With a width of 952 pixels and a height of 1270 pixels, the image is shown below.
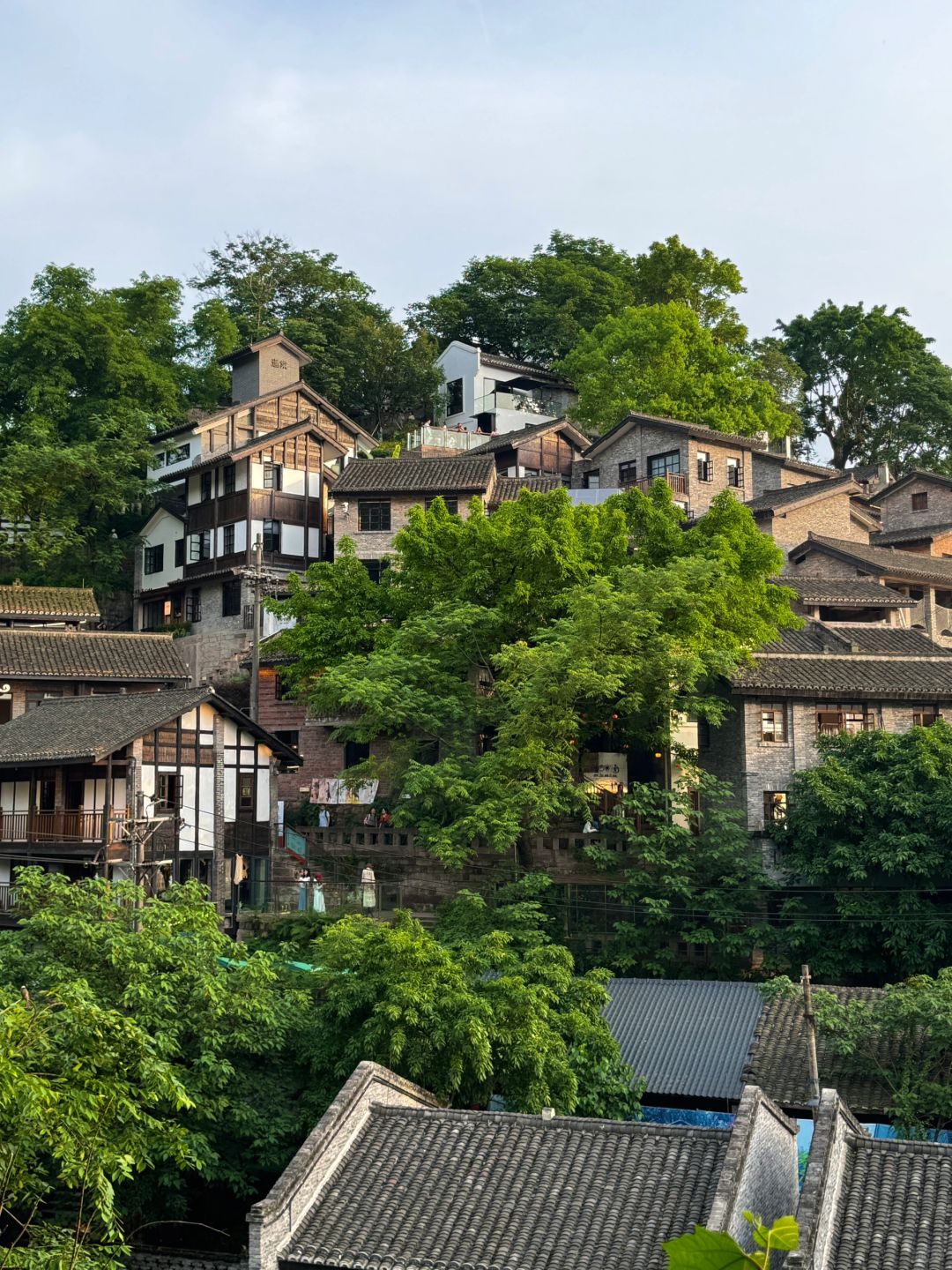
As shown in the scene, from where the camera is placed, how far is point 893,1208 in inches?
678

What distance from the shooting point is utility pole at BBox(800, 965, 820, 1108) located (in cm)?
2503

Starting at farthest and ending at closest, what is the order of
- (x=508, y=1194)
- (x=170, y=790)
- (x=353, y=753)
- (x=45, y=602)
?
1. (x=45, y=602)
2. (x=353, y=753)
3. (x=170, y=790)
4. (x=508, y=1194)

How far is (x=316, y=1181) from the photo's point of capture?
1808 cm

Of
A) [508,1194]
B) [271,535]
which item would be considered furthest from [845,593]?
[508,1194]

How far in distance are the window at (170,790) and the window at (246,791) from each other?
2.05m

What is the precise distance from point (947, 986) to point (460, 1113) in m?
11.0

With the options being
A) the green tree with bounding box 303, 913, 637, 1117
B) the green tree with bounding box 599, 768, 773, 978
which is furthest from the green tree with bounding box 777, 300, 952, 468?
the green tree with bounding box 303, 913, 637, 1117

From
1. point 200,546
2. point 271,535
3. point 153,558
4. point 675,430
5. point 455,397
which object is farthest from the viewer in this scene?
point 455,397

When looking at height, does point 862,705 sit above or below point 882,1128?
above

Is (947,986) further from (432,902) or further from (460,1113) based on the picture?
(432,902)

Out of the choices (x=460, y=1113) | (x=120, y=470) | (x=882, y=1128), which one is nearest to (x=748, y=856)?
(x=882, y=1128)

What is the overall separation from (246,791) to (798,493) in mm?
26744

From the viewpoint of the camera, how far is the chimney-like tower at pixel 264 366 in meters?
61.1

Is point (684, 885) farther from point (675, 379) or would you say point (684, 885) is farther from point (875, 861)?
point (675, 379)
